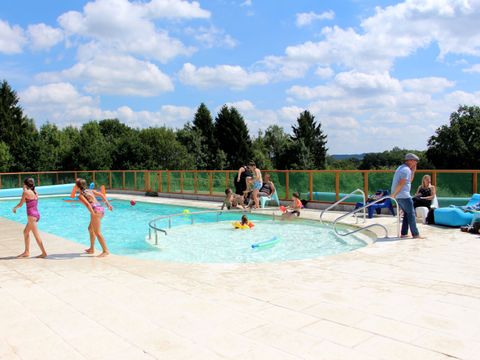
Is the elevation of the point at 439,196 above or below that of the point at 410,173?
below

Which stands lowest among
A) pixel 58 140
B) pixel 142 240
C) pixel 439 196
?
pixel 142 240

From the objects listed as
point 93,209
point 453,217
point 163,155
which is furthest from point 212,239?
point 163,155

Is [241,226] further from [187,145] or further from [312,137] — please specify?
[312,137]

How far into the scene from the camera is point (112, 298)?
5430 mm

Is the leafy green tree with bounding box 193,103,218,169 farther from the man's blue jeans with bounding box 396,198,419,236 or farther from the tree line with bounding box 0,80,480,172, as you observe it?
the man's blue jeans with bounding box 396,198,419,236

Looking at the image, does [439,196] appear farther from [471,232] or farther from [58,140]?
[58,140]

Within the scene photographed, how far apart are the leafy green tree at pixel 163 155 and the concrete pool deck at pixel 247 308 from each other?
37.3 meters

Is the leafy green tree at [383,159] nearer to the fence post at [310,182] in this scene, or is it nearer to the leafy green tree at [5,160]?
the leafy green tree at [5,160]

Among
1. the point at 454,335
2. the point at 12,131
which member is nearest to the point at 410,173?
the point at 454,335

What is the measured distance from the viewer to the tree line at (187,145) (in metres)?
41.6

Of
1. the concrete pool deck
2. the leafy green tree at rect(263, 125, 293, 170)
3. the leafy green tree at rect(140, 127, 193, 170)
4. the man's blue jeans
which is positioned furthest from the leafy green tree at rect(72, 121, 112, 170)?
the leafy green tree at rect(263, 125, 293, 170)

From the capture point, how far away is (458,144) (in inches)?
2477

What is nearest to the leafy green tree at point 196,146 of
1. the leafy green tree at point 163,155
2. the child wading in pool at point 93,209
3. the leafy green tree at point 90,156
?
the leafy green tree at point 163,155

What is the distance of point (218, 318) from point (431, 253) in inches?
187
